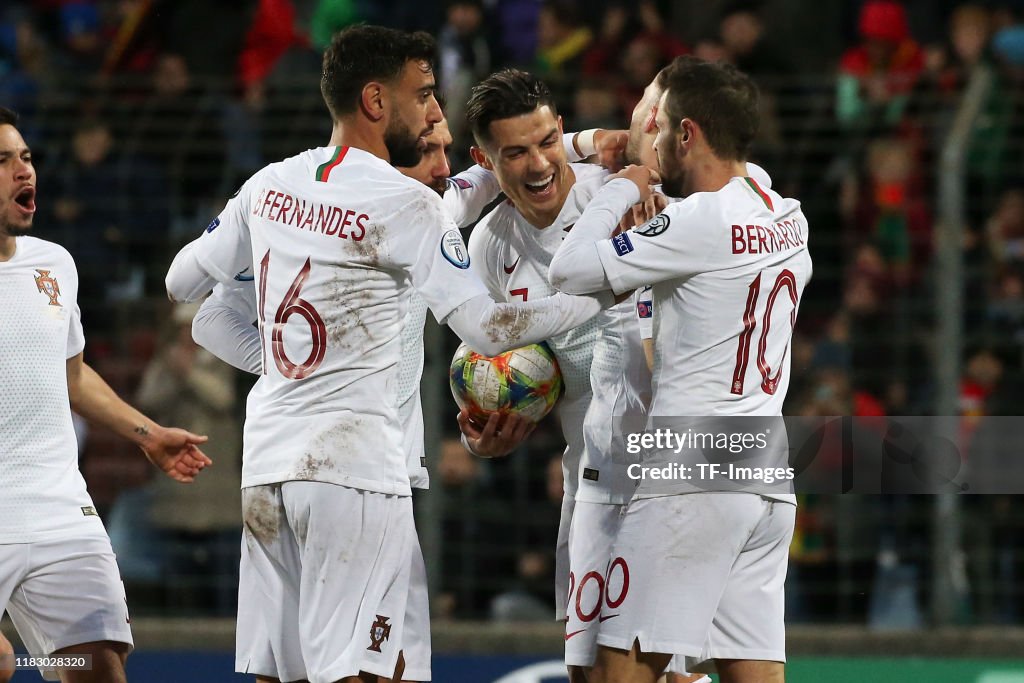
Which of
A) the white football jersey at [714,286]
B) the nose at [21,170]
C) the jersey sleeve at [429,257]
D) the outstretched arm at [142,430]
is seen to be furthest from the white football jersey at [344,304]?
the nose at [21,170]

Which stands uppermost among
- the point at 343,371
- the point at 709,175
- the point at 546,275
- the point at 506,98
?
the point at 506,98

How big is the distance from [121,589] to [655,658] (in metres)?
1.73

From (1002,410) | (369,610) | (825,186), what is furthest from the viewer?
(825,186)

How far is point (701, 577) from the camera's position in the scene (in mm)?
4461

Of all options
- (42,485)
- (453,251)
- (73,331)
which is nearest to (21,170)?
(73,331)

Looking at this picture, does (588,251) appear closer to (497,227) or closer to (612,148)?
(612,148)

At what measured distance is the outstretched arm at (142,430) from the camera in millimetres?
5129

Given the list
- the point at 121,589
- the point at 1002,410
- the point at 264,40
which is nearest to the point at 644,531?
the point at 121,589

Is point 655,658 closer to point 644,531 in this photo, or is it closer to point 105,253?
point 644,531

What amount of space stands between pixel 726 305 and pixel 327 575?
1.39m

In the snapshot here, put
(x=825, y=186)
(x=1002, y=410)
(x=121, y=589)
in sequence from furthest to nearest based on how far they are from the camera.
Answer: (x=825, y=186) → (x=1002, y=410) → (x=121, y=589)

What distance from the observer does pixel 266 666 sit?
438 centimetres

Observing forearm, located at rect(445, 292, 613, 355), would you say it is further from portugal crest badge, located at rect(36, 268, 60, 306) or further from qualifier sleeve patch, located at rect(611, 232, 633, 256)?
portugal crest badge, located at rect(36, 268, 60, 306)

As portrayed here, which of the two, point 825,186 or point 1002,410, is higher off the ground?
point 825,186
